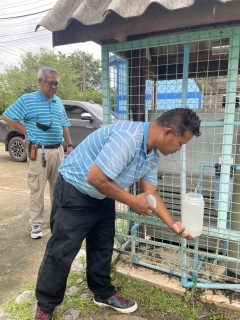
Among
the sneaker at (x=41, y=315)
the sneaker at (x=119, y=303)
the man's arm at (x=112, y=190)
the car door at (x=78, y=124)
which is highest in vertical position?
the car door at (x=78, y=124)

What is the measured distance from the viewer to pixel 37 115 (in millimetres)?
2980

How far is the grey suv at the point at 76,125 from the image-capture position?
6.97m

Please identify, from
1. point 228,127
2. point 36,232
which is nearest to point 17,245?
point 36,232

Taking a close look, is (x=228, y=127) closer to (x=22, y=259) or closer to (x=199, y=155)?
(x=199, y=155)

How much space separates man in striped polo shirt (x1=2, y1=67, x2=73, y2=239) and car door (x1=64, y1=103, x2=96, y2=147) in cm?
389

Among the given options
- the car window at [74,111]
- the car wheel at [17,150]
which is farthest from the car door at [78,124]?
the car wheel at [17,150]

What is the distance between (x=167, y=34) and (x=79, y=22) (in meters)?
0.73

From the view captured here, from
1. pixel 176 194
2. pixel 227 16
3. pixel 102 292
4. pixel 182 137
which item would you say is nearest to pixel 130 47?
pixel 227 16

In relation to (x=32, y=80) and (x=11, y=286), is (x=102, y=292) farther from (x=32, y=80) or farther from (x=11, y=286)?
(x=32, y=80)

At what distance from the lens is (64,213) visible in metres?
1.81

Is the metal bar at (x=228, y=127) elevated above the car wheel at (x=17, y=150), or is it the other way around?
the metal bar at (x=228, y=127)

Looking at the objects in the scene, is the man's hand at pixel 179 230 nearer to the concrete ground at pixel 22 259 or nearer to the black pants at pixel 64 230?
the black pants at pixel 64 230

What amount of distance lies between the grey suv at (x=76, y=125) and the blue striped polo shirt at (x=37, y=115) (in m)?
3.65

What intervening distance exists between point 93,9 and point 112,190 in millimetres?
1243
